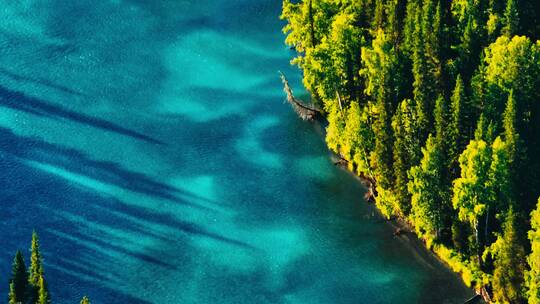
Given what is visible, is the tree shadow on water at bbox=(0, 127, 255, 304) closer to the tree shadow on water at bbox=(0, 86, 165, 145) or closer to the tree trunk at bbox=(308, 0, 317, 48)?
the tree shadow on water at bbox=(0, 86, 165, 145)

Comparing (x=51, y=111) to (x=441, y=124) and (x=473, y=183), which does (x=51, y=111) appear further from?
(x=473, y=183)

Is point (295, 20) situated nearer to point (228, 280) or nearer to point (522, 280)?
point (228, 280)

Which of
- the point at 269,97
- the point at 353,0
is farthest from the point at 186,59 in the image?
the point at 353,0

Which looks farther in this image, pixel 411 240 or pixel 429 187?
pixel 411 240

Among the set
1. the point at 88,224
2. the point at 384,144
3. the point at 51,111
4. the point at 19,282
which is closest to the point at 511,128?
the point at 384,144

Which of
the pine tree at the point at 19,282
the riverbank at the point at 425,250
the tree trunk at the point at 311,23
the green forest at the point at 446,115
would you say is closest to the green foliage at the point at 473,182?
the green forest at the point at 446,115
